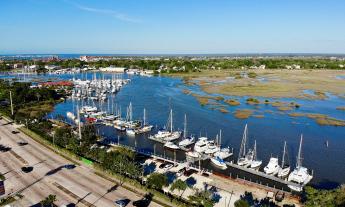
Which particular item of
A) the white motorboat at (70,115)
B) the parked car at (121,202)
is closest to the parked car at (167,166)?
the parked car at (121,202)

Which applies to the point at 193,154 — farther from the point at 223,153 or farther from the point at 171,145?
the point at 171,145

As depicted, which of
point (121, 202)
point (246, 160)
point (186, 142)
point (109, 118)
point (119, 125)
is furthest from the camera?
point (109, 118)

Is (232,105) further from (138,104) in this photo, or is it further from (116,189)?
(116,189)

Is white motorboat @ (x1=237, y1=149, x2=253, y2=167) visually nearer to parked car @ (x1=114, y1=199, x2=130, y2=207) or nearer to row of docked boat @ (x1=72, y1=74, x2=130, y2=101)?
parked car @ (x1=114, y1=199, x2=130, y2=207)

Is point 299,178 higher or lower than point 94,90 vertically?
lower

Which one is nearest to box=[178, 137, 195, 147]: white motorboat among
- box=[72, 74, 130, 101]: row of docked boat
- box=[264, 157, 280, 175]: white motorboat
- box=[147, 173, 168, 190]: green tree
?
box=[264, 157, 280, 175]: white motorboat

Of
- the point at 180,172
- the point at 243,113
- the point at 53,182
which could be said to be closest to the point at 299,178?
the point at 180,172

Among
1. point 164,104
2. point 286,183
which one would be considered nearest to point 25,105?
point 164,104
